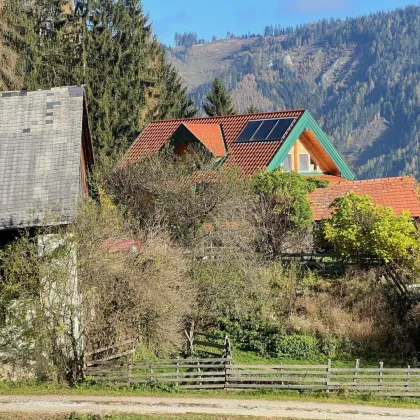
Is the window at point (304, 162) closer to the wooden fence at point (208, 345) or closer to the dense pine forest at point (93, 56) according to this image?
the dense pine forest at point (93, 56)

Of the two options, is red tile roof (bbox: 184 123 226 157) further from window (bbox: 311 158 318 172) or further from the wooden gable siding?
window (bbox: 311 158 318 172)

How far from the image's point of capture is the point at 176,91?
2375 inches

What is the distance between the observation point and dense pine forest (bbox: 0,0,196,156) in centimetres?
4391

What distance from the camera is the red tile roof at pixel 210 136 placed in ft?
118

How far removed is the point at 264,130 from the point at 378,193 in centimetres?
714

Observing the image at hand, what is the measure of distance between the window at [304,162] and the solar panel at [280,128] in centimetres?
214

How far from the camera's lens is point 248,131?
3791 cm

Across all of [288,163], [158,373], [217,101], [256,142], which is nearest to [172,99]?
[217,101]

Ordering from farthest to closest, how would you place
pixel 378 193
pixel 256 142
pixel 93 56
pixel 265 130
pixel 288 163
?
pixel 93 56 → pixel 265 130 → pixel 288 163 → pixel 256 142 → pixel 378 193

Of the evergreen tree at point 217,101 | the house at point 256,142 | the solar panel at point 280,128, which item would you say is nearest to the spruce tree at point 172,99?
the evergreen tree at point 217,101

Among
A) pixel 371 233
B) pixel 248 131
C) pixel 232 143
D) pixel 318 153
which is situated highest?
pixel 248 131

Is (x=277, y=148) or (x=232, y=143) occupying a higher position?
(x=232, y=143)

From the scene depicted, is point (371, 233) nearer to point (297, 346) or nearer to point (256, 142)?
point (297, 346)

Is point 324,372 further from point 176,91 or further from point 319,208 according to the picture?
point 176,91
